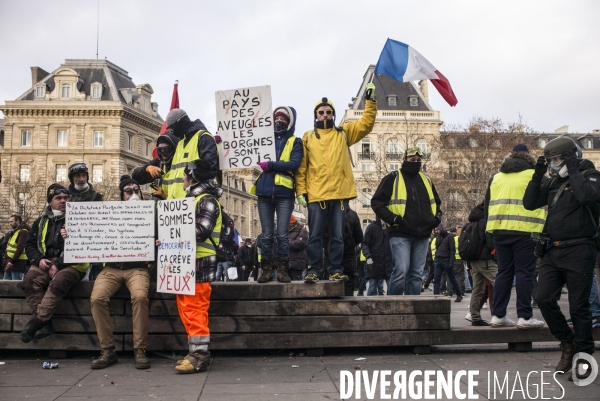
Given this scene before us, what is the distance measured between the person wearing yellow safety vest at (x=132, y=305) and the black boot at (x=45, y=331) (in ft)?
2.19

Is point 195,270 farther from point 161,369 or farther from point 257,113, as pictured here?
point 257,113

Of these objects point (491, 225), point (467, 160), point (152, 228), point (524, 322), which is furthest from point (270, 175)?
point (467, 160)

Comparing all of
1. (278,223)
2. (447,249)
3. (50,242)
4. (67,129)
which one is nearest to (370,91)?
(278,223)

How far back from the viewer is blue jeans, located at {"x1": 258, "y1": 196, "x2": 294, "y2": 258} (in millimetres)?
6918

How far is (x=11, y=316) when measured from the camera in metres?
6.79

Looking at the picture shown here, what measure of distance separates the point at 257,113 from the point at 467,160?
4238 centimetres

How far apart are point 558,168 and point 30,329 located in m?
5.59

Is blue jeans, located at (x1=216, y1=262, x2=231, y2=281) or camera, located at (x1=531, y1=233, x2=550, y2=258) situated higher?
camera, located at (x1=531, y1=233, x2=550, y2=258)

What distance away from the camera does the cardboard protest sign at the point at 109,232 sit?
6516mm

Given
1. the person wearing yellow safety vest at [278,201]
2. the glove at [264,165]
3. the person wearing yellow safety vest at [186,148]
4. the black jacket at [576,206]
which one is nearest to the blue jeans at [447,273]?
the person wearing yellow safety vest at [278,201]

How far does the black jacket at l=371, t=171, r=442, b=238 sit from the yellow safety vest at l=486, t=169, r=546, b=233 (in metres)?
0.81

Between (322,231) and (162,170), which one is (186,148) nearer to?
(162,170)

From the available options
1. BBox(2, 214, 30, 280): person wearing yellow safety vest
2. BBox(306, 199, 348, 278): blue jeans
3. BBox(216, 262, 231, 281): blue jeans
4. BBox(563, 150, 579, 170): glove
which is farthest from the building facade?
BBox(563, 150, 579, 170): glove

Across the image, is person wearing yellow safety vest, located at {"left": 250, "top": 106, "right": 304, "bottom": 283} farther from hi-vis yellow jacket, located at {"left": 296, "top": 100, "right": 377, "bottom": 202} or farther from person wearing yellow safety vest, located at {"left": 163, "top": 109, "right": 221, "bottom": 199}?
person wearing yellow safety vest, located at {"left": 163, "top": 109, "right": 221, "bottom": 199}
